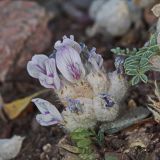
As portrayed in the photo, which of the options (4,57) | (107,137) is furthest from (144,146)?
(4,57)

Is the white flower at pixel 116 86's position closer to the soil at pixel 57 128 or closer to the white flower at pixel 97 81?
the white flower at pixel 97 81

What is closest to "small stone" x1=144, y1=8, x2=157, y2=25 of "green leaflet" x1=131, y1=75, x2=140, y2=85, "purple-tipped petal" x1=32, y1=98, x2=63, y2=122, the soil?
the soil

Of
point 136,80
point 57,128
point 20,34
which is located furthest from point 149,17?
point 136,80

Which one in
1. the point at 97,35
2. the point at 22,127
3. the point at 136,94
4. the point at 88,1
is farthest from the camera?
the point at 88,1

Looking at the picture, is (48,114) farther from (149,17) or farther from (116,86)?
(149,17)

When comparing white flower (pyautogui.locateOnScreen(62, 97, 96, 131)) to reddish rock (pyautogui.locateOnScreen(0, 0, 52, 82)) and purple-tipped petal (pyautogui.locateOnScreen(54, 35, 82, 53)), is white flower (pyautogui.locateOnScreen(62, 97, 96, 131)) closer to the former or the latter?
purple-tipped petal (pyautogui.locateOnScreen(54, 35, 82, 53))

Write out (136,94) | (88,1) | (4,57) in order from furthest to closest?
(88,1) → (4,57) → (136,94)

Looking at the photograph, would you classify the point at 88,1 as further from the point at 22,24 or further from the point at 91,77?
the point at 91,77

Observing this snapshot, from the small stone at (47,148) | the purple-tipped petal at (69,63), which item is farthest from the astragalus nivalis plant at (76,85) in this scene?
the small stone at (47,148)
